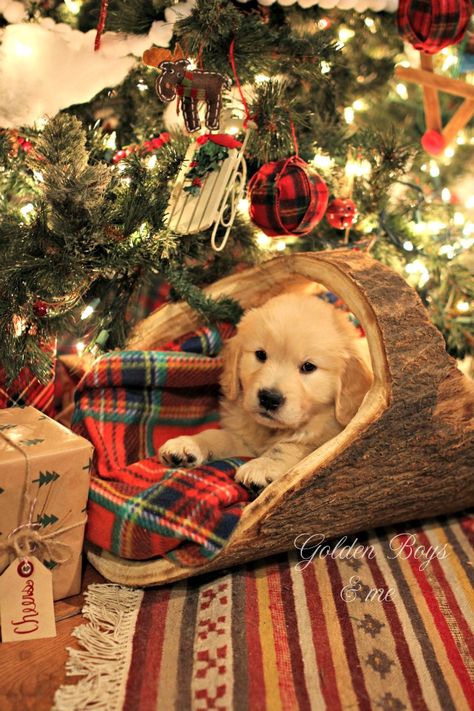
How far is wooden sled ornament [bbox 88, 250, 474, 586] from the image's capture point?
5.11 feet

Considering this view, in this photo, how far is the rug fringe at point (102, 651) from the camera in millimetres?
1253

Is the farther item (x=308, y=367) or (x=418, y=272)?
(x=418, y=272)

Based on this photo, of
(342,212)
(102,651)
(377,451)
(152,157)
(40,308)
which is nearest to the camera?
(102,651)

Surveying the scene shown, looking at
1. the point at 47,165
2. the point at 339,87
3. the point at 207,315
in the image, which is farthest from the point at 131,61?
the point at 339,87

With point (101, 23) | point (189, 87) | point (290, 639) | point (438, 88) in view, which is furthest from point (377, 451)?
point (438, 88)

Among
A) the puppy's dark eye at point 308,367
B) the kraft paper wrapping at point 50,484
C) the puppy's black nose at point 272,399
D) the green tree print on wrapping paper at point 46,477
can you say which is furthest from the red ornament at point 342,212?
the green tree print on wrapping paper at point 46,477

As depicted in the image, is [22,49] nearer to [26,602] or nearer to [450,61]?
[26,602]

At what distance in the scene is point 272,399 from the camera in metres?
1.76

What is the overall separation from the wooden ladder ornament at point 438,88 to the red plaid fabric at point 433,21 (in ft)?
0.88

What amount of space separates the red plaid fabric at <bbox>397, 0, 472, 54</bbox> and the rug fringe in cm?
187

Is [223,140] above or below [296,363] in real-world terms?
above

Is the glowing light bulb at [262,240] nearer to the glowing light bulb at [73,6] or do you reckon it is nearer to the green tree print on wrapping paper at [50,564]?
the glowing light bulb at [73,6]

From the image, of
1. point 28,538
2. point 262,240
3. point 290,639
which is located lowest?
point 290,639

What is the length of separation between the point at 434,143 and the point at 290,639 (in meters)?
1.92
